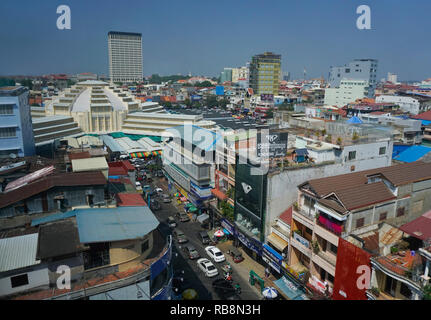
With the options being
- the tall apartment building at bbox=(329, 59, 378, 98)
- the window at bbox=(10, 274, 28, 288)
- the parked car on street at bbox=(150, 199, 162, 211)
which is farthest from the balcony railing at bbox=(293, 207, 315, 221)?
the tall apartment building at bbox=(329, 59, 378, 98)

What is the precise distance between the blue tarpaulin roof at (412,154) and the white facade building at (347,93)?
80172 mm

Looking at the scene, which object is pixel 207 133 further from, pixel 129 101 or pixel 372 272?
pixel 129 101

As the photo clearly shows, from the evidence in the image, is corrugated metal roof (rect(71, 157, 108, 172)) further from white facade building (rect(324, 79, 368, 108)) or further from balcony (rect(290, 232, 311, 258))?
white facade building (rect(324, 79, 368, 108))

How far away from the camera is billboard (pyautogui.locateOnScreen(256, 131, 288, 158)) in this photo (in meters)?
23.8

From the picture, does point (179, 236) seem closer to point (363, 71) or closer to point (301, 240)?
point (301, 240)

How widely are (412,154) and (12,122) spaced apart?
40.9m

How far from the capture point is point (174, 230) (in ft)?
97.0

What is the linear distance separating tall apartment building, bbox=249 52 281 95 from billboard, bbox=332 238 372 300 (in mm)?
129672

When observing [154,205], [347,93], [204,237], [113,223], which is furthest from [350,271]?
[347,93]

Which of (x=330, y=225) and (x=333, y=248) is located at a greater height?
(x=330, y=225)

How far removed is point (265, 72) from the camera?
138625 millimetres

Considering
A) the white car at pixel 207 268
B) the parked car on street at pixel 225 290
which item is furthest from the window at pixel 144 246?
the white car at pixel 207 268

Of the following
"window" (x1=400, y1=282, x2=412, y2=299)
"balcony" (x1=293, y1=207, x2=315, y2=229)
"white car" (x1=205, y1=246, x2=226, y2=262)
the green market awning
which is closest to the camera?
"window" (x1=400, y1=282, x2=412, y2=299)
